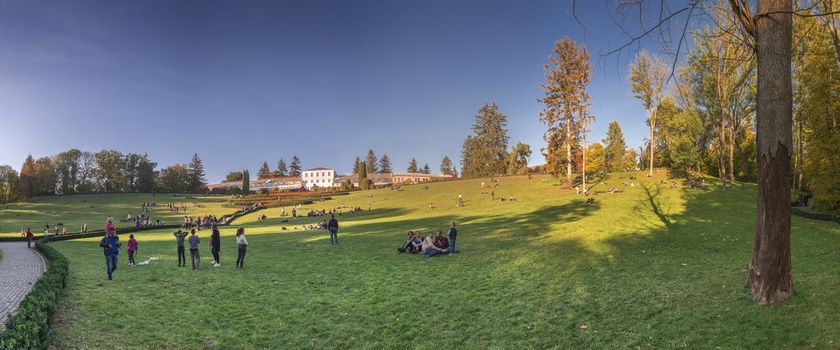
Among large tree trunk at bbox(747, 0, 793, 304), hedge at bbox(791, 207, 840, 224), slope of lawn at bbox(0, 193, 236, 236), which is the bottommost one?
slope of lawn at bbox(0, 193, 236, 236)

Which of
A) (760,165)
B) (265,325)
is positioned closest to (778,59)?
(760,165)

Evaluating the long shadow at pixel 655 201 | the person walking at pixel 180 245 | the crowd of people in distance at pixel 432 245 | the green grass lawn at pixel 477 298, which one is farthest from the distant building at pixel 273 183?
the crowd of people in distance at pixel 432 245

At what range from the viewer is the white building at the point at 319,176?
163 meters

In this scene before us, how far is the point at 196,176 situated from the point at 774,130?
13787cm

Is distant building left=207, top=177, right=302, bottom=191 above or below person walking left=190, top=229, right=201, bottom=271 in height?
above

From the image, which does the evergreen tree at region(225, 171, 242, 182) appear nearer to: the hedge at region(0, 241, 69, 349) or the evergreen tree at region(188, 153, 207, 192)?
the evergreen tree at region(188, 153, 207, 192)

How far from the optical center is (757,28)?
259 inches

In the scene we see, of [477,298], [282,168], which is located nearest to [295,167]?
[282,168]

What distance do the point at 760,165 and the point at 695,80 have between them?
37983 mm

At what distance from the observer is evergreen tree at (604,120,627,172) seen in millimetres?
87919

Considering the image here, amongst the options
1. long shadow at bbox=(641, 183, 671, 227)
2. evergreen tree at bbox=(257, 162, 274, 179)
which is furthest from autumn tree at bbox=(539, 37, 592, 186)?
evergreen tree at bbox=(257, 162, 274, 179)

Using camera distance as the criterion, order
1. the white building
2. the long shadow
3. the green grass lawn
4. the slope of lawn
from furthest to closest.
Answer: the white building < the slope of lawn < the long shadow < the green grass lawn

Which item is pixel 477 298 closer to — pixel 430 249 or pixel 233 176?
pixel 430 249

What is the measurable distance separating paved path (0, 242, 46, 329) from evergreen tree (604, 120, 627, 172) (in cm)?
8768
